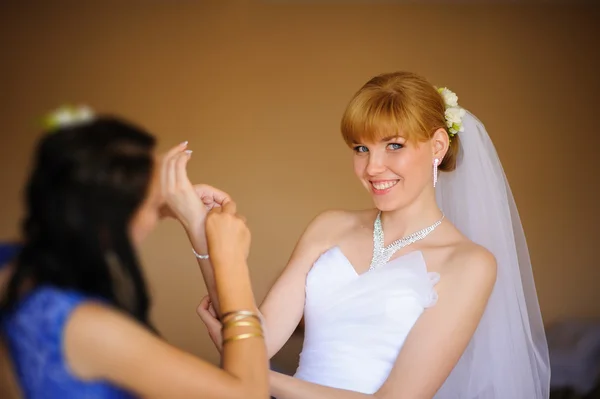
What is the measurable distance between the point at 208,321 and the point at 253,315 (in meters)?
0.56

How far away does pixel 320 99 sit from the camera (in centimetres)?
563

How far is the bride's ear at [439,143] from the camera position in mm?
2426

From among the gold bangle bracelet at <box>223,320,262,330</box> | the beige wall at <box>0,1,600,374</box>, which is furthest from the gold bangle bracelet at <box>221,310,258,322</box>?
the beige wall at <box>0,1,600,374</box>

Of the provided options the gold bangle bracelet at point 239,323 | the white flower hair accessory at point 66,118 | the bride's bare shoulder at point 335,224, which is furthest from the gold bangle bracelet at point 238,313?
the bride's bare shoulder at point 335,224

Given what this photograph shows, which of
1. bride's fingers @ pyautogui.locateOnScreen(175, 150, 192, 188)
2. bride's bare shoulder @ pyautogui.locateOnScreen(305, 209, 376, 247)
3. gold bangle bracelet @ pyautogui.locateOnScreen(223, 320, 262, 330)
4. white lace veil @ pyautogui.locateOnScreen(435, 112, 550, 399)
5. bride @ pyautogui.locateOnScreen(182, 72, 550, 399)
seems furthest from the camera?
bride's bare shoulder @ pyautogui.locateOnScreen(305, 209, 376, 247)

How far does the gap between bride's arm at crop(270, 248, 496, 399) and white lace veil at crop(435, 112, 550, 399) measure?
30 centimetres

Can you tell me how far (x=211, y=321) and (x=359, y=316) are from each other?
0.52 metres

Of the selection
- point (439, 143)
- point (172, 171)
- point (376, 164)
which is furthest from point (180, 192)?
point (439, 143)

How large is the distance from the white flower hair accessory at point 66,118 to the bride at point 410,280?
70 centimetres

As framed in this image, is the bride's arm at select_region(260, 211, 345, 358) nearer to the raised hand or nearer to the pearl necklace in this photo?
the pearl necklace

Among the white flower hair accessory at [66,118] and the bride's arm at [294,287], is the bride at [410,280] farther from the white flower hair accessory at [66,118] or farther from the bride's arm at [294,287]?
the white flower hair accessory at [66,118]

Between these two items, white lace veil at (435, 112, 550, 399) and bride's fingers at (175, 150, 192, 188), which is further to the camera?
white lace veil at (435, 112, 550, 399)

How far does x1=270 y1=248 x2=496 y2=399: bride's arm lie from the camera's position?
2064 millimetres

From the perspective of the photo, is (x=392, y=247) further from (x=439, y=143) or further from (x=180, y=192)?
(x=180, y=192)
